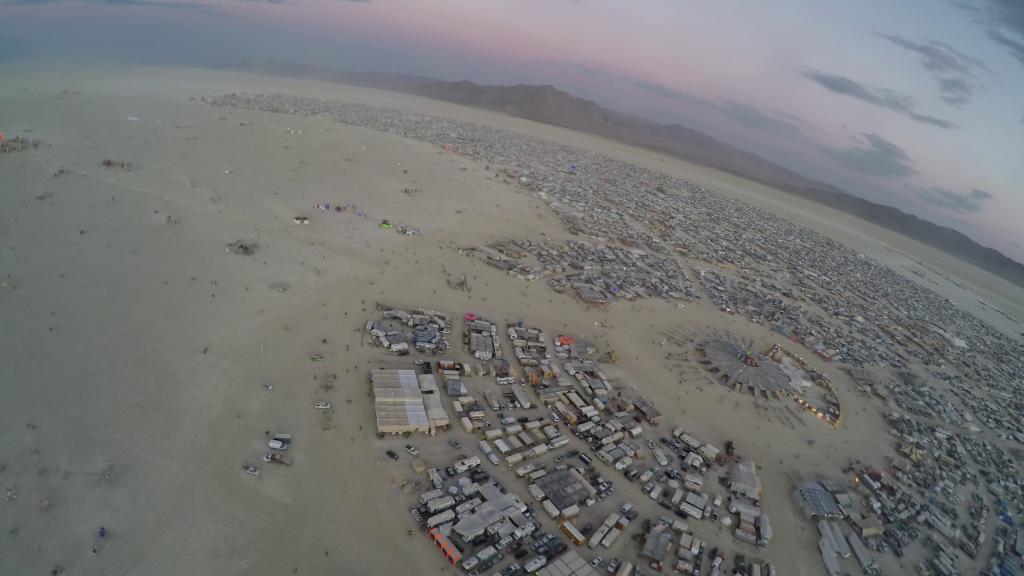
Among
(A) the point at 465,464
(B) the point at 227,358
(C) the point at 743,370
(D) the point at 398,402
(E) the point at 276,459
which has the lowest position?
(B) the point at 227,358

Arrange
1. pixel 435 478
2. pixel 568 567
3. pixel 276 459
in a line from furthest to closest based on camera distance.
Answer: pixel 435 478 < pixel 276 459 < pixel 568 567

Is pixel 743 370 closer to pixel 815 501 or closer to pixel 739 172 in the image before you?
pixel 815 501

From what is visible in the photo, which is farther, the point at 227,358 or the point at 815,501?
the point at 227,358

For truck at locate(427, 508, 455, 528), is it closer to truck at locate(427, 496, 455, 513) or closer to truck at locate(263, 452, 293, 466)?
truck at locate(427, 496, 455, 513)

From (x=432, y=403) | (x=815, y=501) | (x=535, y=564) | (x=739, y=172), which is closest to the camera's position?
(x=535, y=564)

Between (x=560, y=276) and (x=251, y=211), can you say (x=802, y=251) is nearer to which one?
(x=560, y=276)

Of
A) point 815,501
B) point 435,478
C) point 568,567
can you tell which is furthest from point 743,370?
point 435,478

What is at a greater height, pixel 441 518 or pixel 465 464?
pixel 465 464

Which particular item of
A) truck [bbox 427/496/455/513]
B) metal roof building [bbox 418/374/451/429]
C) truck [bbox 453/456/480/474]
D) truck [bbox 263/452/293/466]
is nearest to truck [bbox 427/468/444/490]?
truck [bbox 427/496/455/513]
